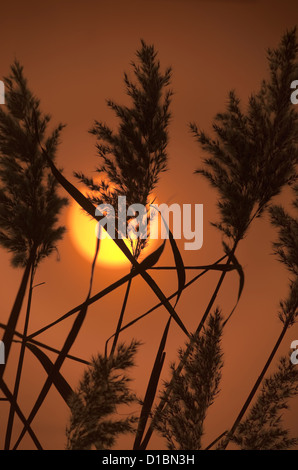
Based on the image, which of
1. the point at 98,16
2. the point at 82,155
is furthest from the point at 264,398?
the point at 98,16

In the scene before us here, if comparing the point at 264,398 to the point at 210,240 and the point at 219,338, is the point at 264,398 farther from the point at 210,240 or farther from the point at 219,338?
the point at 210,240

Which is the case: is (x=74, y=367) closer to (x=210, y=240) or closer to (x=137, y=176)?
(x=210, y=240)

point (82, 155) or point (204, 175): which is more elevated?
point (82, 155)

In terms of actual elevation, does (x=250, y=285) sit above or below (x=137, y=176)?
above

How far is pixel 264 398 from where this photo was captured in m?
0.67

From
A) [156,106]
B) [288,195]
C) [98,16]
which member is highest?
[98,16]

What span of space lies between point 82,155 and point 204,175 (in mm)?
943

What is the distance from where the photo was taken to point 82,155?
1650 millimetres
